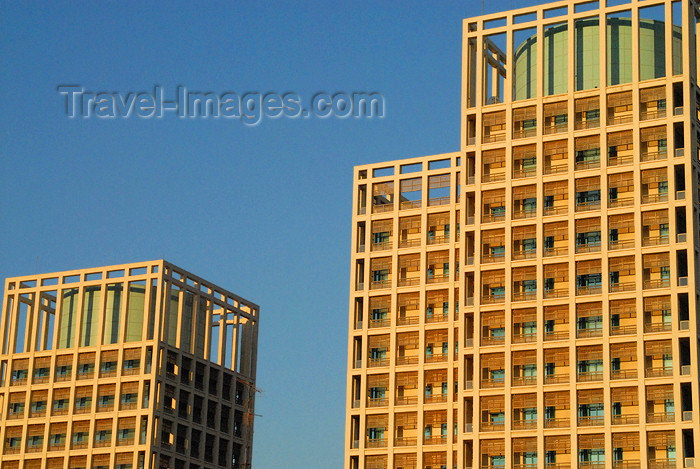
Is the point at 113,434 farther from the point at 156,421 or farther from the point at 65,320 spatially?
the point at 65,320

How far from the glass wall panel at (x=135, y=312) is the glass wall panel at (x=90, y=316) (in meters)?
3.74

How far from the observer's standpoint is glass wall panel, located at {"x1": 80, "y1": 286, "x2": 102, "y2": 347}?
131m

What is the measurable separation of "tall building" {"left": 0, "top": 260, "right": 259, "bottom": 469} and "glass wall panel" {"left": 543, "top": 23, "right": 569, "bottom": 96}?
47.8 m

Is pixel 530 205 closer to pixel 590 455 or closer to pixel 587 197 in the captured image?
pixel 587 197

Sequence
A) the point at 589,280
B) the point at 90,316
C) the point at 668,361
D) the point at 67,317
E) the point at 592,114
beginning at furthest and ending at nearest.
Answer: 1. the point at 67,317
2. the point at 90,316
3. the point at 592,114
4. the point at 589,280
5. the point at 668,361

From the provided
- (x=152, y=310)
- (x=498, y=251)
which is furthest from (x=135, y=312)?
(x=498, y=251)

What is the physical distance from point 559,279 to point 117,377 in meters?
52.5

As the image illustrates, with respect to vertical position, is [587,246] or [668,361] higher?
[587,246]

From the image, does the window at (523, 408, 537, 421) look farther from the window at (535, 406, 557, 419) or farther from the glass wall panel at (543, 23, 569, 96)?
the glass wall panel at (543, 23, 569, 96)

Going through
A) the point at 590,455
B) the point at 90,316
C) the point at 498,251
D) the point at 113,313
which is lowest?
the point at 590,455

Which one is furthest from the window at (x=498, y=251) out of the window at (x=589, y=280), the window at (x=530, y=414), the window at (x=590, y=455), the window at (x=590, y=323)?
the window at (x=590, y=455)

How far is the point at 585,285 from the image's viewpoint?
308 ft

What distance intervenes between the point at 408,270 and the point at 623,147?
78.2ft

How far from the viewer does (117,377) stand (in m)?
127
